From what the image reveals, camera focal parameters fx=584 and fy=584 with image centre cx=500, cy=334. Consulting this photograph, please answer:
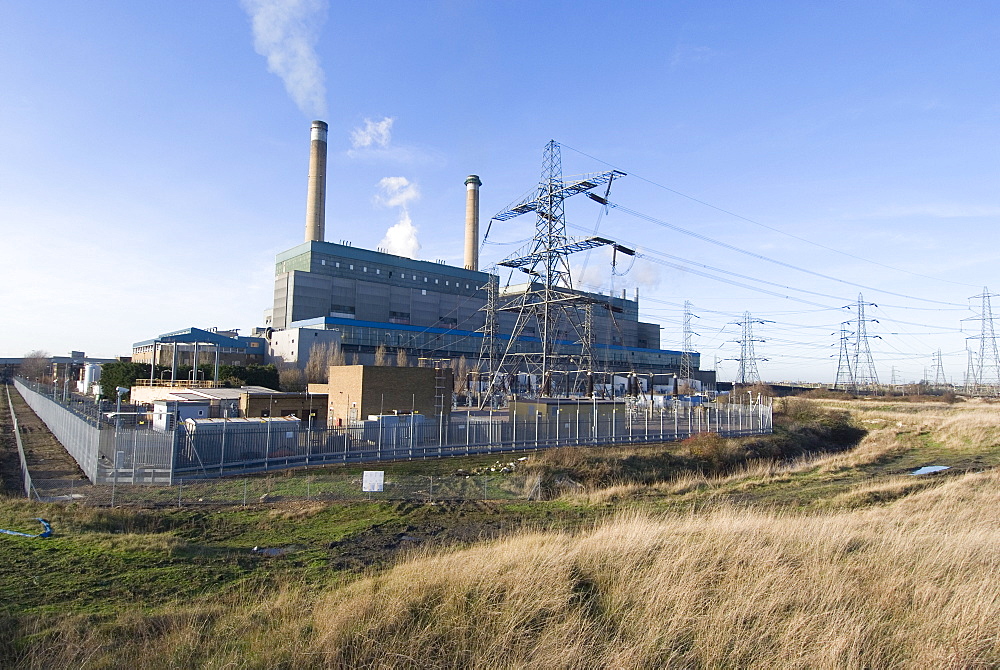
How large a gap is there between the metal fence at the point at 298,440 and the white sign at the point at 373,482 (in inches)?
208

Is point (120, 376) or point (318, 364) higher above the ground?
point (318, 364)

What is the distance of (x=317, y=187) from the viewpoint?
78.2 m

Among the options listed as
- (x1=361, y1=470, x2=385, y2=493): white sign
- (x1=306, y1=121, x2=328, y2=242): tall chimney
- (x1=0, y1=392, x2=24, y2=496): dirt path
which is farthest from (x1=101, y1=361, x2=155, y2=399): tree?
(x1=361, y1=470, x2=385, y2=493): white sign

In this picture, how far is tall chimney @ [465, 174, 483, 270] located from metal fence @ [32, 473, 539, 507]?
7443 centimetres

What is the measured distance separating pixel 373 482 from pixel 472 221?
256ft

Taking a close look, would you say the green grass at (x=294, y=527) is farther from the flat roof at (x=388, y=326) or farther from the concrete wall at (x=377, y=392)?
the flat roof at (x=388, y=326)

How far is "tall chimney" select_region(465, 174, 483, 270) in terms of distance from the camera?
94.0 meters

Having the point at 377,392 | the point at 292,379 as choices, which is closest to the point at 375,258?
the point at 292,379

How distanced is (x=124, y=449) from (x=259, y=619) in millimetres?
17625

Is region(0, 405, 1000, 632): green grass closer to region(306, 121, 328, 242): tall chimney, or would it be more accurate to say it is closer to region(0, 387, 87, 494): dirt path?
region(0, 387, 87, 494): dirt path

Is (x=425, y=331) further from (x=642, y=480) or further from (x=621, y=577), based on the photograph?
(x=621, y=577)

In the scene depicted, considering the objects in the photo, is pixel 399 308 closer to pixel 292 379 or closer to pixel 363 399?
pixel 292 379

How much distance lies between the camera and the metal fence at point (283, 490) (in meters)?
18.4

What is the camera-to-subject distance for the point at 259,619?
6.75 meters
